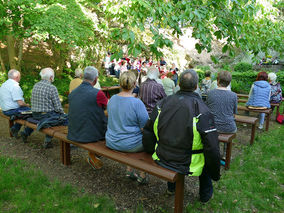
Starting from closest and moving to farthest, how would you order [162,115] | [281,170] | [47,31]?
[162,115], [281,170], [47,31]

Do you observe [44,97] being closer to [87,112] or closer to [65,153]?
[65,153]

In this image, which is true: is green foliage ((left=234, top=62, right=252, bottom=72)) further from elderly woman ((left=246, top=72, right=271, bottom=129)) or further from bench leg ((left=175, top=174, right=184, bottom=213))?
bench leg ((left=175, top=174, right=184, bottom=213))

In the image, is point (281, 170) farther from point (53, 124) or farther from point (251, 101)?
point (53, 124)

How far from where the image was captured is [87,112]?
3.27m

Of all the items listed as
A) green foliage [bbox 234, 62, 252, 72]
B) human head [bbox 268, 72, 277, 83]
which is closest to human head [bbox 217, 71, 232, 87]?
human head [bbox 268, 72, 277, 83]

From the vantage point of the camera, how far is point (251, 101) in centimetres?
611

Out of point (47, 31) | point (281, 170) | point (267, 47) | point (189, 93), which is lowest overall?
point (281, 170)

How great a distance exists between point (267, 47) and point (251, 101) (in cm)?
187

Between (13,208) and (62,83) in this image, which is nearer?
(13,208)

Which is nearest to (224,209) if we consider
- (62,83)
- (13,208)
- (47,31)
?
(13,208)

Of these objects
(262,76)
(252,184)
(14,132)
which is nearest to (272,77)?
(262,76)

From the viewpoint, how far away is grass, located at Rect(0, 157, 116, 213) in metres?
2.73

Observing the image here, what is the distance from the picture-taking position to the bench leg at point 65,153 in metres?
3.77

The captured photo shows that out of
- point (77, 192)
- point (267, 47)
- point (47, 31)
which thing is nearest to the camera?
point (77, 192)
